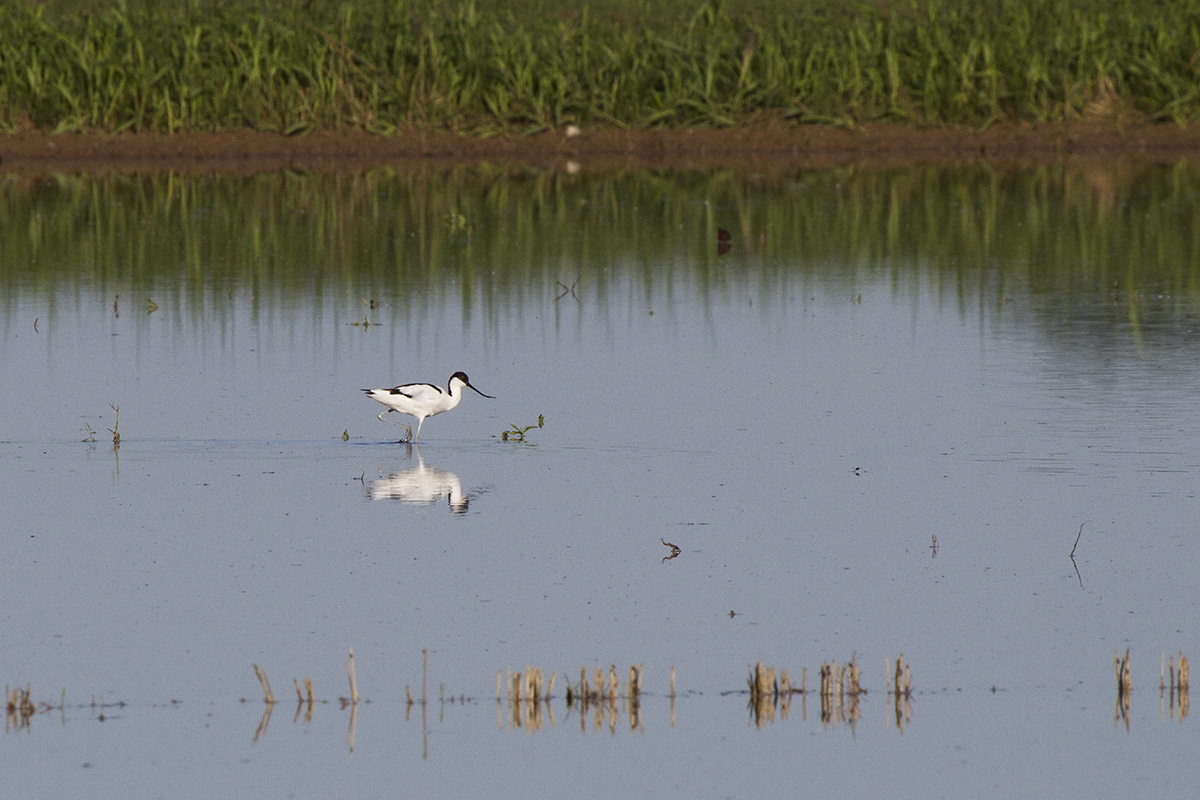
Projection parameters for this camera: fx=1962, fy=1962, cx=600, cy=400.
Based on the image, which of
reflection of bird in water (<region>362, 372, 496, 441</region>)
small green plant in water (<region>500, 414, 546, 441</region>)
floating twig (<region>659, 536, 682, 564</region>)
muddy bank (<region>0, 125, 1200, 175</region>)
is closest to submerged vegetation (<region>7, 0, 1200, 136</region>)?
muddy bank (<region>0, 125, 1200, 175</region>)

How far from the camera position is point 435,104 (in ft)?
94.2

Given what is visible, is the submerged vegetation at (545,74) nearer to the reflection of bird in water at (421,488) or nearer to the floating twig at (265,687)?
the reflection of bird in water at (421,488)

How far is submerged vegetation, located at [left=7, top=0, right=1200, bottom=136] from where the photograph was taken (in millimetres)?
28094

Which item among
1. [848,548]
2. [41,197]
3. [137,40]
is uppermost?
[137,40]

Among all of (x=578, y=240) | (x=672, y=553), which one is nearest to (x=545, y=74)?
(x=578, y=240)

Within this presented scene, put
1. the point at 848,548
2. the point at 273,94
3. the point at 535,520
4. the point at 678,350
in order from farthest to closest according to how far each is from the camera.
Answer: the point at 273,94 < the point at 678,350 < the point at 535,520 < the point at 848,548

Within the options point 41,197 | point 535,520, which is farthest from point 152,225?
point 535,520

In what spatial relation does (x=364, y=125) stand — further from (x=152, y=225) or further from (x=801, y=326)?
(x=801, y=326)

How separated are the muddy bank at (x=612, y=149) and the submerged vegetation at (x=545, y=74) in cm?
23

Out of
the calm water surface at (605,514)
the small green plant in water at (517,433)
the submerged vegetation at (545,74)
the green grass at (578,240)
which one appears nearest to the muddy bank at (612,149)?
the submerged vegetation at (545,74)

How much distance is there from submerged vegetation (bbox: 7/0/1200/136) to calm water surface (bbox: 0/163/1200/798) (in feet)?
32.2

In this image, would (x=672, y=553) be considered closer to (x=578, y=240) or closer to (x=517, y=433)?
(x=517, y=433)

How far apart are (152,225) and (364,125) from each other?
7.86 meters

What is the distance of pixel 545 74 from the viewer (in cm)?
2848
